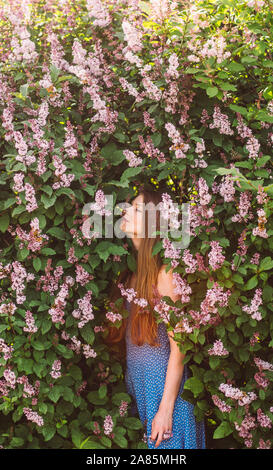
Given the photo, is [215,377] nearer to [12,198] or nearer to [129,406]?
[129,406]

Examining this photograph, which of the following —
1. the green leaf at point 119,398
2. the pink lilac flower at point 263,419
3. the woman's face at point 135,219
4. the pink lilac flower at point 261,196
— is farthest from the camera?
the green leaf at point 119,398

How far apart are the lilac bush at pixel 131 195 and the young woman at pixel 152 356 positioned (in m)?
0.11

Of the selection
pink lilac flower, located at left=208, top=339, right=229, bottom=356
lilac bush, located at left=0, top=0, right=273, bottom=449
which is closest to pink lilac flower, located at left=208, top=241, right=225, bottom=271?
lilac bush, located at left=0, top=0, right=273, bottom=449

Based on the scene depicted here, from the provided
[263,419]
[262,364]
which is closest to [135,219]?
[262,364]

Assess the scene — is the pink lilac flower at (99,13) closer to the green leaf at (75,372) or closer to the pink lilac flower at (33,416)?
the green leaf at (75,372)

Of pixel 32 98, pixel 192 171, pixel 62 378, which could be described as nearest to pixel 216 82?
pixel 192 171

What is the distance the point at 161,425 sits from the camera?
2.65 metres

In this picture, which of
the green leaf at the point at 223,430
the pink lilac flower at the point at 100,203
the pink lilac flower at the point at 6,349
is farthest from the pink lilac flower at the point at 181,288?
the pink lilac flower at the point at 6,349

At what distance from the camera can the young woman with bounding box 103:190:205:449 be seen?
2.66 meters

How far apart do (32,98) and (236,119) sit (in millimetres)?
1137

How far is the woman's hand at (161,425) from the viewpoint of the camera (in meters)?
2.64

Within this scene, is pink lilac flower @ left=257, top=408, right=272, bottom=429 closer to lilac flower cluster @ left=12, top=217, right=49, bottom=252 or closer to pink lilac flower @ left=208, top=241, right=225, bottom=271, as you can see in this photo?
pink lilac flower @ left=208, top=241, right=225, bottom=271

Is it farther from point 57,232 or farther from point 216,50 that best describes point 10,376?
point 216,50

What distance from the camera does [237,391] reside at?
2.40 metres
